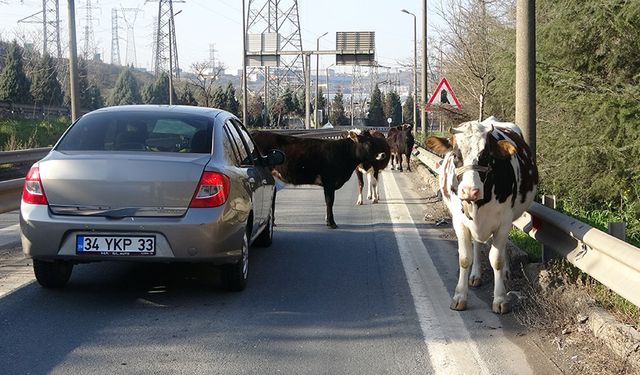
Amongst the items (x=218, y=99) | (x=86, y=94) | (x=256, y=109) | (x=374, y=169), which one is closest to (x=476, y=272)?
(x=374, y=169)

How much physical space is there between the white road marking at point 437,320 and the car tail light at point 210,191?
192cm

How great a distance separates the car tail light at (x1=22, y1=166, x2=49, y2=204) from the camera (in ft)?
22.5

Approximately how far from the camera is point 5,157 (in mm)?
19812

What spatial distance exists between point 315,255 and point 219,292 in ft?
7.82

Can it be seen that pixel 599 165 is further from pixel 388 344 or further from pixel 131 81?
pixel 131 81

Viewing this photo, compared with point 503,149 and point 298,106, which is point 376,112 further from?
point 503,149

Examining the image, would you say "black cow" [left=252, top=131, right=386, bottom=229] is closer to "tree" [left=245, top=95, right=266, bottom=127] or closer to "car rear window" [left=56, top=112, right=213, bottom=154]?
"car rear window" [left=56, top=112, right=213, bottom=154]

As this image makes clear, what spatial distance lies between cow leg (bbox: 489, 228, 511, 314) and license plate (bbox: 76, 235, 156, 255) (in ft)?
9.43

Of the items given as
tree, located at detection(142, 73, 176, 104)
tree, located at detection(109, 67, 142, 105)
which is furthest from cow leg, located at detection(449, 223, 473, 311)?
tree, located at detection(109, 67, 142, 105)

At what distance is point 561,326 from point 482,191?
1.21m

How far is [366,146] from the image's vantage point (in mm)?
14172

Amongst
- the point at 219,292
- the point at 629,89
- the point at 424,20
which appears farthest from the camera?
the point at 424,20

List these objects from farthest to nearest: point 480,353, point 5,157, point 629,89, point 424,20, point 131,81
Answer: point 131,81 → point 424,20 → point 5,157 → point 629,89 → point 480,353

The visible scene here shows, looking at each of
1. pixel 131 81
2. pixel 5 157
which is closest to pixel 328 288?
pixel 5 157
